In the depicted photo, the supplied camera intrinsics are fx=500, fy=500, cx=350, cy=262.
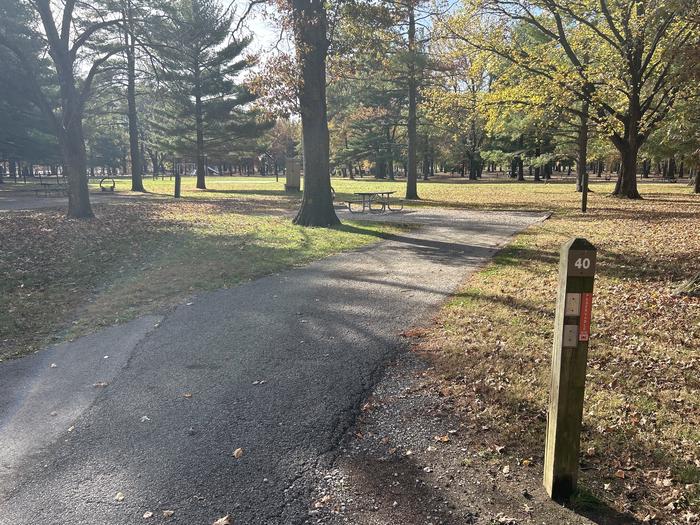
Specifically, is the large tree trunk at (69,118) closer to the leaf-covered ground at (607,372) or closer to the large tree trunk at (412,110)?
the large tree trunk at (412,110)

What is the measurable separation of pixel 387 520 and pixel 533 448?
3.89 feet

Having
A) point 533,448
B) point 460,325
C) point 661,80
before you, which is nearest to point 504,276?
point 460,325

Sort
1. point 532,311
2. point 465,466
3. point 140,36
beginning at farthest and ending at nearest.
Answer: point 140,36
point 532,311
point 465,466

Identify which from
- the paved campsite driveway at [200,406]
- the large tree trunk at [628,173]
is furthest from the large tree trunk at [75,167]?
the large tree trunk at [628,173]

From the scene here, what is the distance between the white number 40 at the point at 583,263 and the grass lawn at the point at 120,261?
514 cm

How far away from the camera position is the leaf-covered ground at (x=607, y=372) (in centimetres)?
294

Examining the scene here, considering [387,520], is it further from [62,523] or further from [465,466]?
[62,523]

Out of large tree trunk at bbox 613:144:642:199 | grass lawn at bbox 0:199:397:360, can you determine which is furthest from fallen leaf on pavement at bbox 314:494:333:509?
large tree trunk at bbox 613:144:642:199

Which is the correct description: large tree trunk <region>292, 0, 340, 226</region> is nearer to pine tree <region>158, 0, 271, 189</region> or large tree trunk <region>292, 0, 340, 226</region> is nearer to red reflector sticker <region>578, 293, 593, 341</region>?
red reflector sticker <region>578, 293, 593, 341</region>

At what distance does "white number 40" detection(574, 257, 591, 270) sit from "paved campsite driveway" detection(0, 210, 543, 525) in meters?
1.87

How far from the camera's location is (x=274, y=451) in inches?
125

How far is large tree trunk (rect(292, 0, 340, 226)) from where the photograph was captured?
12.3 metres

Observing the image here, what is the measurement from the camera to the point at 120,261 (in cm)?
926

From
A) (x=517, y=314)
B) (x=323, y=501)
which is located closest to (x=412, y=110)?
(x=517, y=314)
